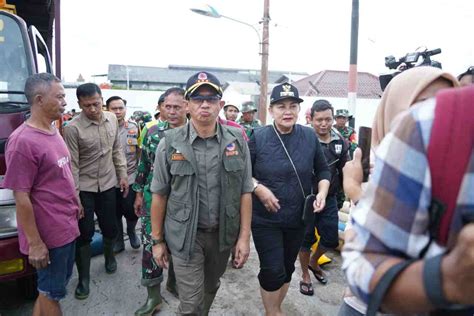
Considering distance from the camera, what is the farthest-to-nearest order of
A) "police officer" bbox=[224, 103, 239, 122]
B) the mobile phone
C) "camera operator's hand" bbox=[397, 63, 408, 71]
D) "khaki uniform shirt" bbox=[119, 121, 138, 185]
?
1. "police officer" bbox=[224, 103, 239, 122]
2. "khaki uniform shirt" bbox=[119, 121, 138, 185]
3. "camera operator's hand" bbox=[397, 63, 408, 71]
4. the mobile phone

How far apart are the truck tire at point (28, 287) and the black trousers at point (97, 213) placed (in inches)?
18.5

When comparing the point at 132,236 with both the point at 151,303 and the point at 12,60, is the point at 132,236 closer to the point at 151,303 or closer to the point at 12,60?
the point at 151,303

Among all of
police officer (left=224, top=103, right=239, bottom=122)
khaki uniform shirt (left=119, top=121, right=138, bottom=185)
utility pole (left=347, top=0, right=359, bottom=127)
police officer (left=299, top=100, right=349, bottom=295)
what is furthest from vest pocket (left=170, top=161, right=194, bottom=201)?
utility pole (left=347, top=0, right=359, bottom=127)

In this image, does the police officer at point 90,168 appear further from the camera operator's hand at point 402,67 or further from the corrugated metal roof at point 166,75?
the corrugated metal roof at point 166,75

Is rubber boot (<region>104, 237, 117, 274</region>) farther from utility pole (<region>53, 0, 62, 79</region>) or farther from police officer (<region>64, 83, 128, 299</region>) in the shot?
utility pole (<region>53, 0, 62, 79</region>)

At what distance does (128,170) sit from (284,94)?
2.78 metres

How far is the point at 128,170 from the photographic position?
4.72m

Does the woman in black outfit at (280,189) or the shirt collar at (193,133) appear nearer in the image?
the shirt collar at (193,133)

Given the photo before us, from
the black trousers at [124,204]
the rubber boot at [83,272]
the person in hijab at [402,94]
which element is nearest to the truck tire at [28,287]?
the rubber boot at [83,272]

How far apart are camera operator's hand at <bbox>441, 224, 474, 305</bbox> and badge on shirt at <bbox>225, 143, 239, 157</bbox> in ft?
5.67

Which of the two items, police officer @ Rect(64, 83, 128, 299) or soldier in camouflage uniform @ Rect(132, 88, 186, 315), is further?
police officer @ Rect(64, 83, 128, 299)

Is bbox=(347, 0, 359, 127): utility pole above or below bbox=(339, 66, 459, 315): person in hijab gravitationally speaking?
above

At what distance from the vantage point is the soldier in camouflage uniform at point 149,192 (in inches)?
118

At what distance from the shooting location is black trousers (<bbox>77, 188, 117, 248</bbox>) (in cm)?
325
